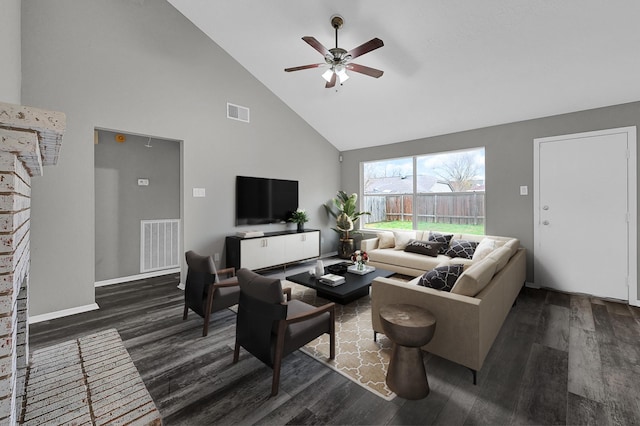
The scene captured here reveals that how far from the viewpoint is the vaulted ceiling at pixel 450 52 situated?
277 cm

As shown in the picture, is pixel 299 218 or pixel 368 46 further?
pixel 299 218

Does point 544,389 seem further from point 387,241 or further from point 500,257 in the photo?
point 387,241

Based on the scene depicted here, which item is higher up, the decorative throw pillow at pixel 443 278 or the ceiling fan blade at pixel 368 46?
the ceiling fan blade at pixel 368 46

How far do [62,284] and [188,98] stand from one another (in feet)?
9.41

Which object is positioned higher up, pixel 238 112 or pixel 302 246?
pixel 238 112

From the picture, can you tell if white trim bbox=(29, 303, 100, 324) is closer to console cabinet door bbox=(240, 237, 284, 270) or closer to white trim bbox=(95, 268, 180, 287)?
white trim bbox=(95, 268, 180, 287)

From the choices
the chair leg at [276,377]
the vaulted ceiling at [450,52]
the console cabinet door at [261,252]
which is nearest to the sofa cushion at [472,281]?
the chair leg at [276,377]

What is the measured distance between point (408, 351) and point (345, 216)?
4192 mm

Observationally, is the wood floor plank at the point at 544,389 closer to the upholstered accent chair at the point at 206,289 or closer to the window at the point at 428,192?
the upholstered accent chair at the point at 206,289

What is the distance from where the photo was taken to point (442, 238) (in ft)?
15.5

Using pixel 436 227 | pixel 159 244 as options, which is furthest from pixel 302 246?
pixel 436 227

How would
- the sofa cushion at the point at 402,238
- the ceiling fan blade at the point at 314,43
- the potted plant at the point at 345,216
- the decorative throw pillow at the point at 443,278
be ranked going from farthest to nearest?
the potted plant at the point at 345,216 → the sofa cushion at the point at 402,238 → the ceiling fan blade at the point at 314,43 → the decorative throw pillow at the point at 443,278

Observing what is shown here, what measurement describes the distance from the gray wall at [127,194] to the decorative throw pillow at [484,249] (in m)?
4.87

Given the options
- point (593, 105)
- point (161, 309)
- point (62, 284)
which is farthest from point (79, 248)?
point (593, 105)
